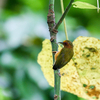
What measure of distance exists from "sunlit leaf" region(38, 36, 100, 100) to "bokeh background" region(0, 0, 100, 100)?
1.18ft

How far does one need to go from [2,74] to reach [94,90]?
0.51m

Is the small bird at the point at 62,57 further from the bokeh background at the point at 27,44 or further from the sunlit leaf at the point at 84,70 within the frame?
the bokeh background at the point at 27,44

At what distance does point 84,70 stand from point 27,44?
0.50 metres

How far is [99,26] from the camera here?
97 cm

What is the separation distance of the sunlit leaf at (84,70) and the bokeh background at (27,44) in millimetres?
360

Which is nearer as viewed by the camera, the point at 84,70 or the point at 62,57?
the point at 62,57

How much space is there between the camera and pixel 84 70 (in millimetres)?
439

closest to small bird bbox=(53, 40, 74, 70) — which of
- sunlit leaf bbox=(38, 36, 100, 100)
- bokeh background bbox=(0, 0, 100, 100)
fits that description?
sunlit leaf bbox=(38, 36, 100, 100)

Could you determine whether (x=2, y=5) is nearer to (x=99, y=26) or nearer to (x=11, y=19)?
(x=11, y=19)

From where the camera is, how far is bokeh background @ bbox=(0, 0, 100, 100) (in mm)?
830

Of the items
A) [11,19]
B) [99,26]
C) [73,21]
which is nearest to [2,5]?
[11,19]

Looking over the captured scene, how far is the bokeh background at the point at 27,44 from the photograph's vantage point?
0.83m

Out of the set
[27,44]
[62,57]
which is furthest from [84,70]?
[27,44]

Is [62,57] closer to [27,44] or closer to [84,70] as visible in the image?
[84,70]
